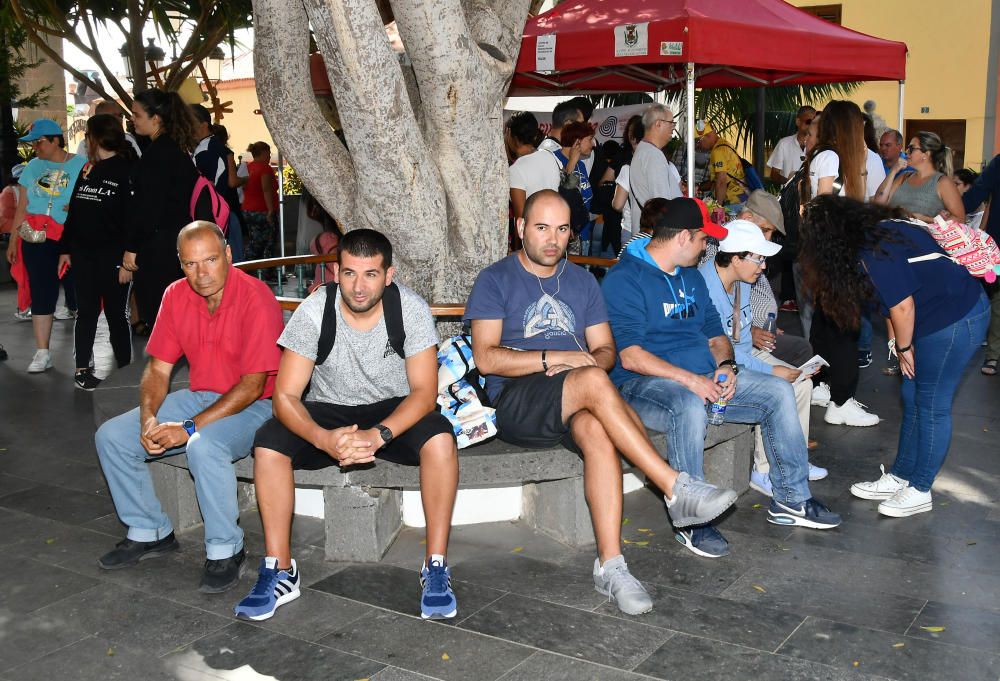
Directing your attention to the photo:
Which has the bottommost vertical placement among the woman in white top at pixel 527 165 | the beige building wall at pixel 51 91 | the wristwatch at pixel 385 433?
the wristwatch at pixel 385 433

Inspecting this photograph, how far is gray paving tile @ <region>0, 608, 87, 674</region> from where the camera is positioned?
396 cm

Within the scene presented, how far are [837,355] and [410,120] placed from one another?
10.4 feet

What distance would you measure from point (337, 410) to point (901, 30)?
21.8 m

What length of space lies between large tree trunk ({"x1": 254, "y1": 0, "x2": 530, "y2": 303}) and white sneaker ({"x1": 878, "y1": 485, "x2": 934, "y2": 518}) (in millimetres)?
2554

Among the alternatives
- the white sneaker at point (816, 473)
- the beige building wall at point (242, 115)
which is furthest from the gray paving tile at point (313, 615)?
the beige building wall at point (242, 115)

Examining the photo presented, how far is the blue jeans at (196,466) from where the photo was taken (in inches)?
178

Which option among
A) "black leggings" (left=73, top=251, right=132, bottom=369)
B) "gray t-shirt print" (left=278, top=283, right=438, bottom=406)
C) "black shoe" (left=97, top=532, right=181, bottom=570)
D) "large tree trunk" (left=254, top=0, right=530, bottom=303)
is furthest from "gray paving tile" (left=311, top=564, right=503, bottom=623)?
"black leggings" (left=73, top=251, right=132, bottom=369)

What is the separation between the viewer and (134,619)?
4.26 metres

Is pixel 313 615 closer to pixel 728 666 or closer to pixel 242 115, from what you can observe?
pixel 728 666

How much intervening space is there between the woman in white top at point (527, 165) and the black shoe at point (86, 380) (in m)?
3.53

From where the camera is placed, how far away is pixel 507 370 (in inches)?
190

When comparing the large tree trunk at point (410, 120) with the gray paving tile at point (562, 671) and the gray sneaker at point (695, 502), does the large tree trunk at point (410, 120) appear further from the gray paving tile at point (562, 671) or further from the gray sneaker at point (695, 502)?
the gray paving tile at point (562, 671)

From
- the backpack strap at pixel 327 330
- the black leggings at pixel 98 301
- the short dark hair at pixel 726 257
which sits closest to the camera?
the backpack strap at pixel 327 330

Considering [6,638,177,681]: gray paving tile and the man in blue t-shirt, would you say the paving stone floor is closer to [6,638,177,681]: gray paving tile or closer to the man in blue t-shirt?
[6,638,177,681]: gray paving tile
